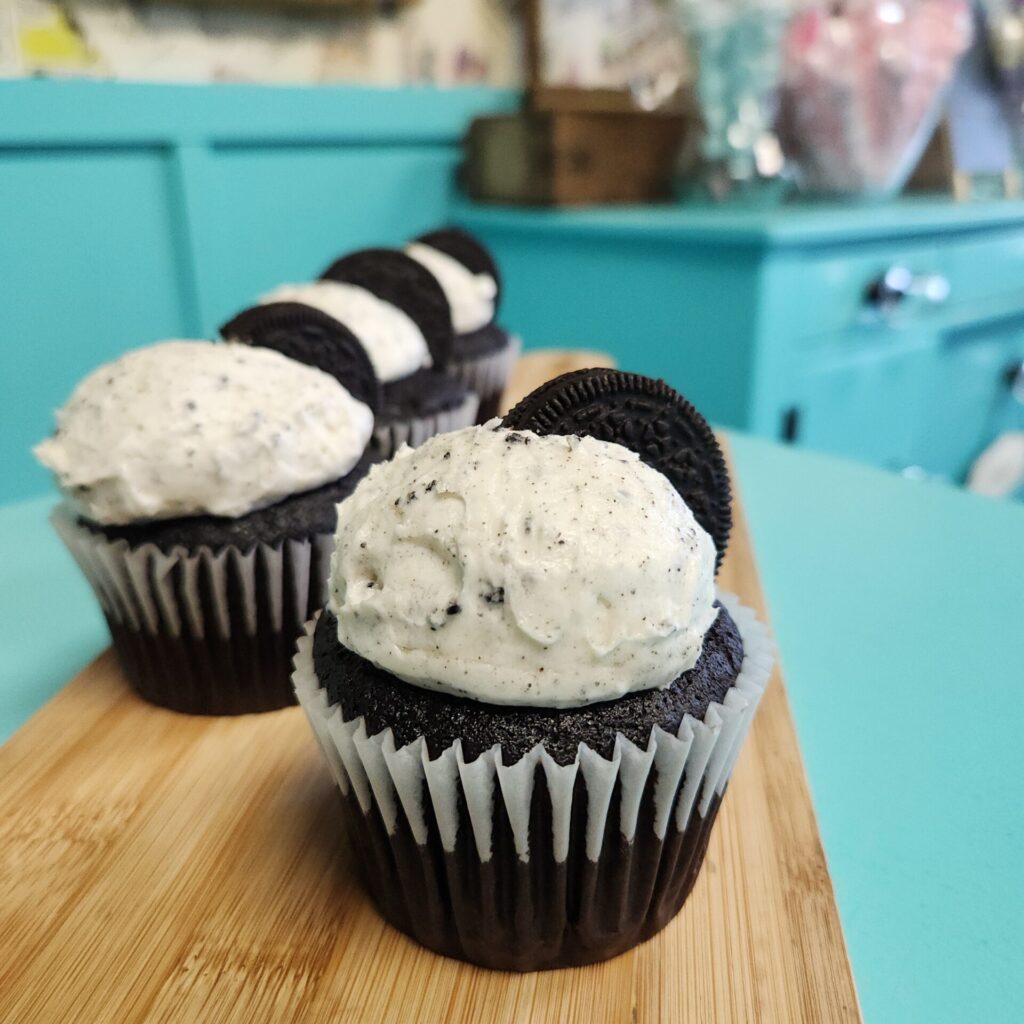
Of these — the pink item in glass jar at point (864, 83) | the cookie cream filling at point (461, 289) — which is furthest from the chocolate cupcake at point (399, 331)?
the pink item in glass jar at point (864, 83)

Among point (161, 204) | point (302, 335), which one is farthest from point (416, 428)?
point (161, 204)

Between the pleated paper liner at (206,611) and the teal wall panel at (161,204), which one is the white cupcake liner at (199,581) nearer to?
the pleated paper liner at (206,611)

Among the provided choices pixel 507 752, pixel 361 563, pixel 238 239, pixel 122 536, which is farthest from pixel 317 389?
pixel 238 239

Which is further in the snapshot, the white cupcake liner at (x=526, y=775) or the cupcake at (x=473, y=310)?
the cupcake at (x=473, y=310)

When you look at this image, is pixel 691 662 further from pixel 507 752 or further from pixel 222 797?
pixel 222 797

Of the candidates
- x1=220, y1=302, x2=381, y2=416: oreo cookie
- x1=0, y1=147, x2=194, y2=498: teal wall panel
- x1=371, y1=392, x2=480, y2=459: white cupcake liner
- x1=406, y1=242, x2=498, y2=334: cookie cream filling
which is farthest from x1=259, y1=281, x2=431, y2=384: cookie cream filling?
x1=0, y1=147, x2=194, y2=498: teal wall panel

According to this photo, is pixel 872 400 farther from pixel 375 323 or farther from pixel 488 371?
pixel 375 323

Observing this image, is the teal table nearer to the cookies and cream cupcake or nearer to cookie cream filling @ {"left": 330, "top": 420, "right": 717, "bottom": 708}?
cookie cream filling @ {"left": 330, "top": 420, "right": 717, "bottom": 708}

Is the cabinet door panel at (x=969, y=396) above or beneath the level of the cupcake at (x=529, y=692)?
beneath
